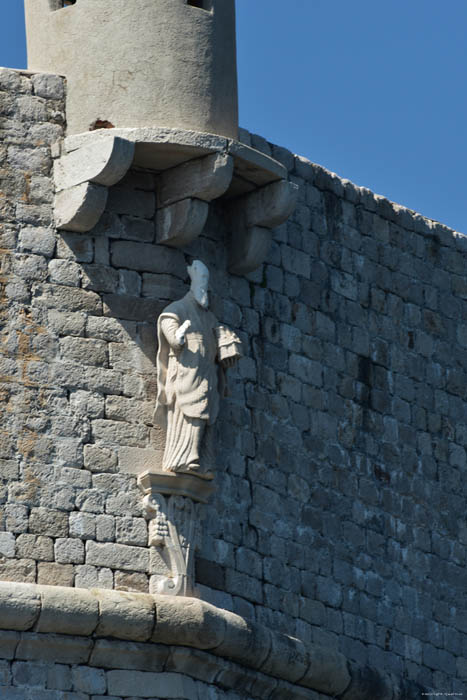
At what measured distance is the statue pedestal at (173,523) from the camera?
1501cm

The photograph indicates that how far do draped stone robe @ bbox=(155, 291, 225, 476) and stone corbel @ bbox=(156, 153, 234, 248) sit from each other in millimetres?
488

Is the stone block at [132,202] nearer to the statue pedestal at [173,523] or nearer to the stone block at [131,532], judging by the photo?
the statue pedestal at [173,523]

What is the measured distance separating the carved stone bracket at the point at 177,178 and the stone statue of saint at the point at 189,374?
493 mm

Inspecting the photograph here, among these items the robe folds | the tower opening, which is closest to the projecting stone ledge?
the robe folds

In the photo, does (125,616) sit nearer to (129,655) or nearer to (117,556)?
(129,655)

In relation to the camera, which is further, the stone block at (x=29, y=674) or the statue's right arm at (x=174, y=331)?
the statue's right arm at (x=174, y=331)

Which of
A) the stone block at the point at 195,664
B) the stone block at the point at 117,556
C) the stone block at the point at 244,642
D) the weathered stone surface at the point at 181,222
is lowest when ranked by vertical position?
the stone block at the point at 195,664

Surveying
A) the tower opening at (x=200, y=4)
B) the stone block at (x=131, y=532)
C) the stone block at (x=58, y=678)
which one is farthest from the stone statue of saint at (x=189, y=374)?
the tower opening at (x=200, y=4)

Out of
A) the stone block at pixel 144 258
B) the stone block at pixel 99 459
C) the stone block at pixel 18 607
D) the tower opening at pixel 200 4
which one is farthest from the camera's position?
the tower opening at pixel 200 4

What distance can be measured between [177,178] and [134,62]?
0.76 m

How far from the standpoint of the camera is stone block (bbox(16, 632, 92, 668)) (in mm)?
14422

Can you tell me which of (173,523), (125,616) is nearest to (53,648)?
(125,616)

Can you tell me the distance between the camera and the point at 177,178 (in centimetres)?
1561

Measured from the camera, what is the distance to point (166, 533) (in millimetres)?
15039
